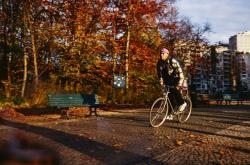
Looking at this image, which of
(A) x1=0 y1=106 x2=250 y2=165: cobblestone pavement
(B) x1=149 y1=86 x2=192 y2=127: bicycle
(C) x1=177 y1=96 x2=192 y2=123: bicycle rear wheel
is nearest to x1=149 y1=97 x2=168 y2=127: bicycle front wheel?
(B) x1=149 y1=86 x2=192 y2=127: bicycle

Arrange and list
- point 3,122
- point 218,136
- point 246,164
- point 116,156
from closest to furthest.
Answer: point 246,164 → point 116,156 → point 218,136 → point 3,122

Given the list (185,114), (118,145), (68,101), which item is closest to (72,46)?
(68,101)

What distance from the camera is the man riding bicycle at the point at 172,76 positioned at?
406 inches

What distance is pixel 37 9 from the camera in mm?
23328

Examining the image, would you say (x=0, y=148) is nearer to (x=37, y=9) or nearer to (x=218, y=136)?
(x=218, y=136)

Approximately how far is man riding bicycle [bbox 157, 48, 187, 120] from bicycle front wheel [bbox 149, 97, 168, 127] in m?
0.26

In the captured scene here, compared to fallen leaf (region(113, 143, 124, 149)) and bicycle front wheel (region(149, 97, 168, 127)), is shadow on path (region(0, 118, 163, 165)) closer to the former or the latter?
fallen leaf (region(113, 143, 124, 149))

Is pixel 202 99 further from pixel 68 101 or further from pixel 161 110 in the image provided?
pixel 161 110

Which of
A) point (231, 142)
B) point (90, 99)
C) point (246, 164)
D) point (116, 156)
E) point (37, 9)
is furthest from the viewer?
point (37, 9)

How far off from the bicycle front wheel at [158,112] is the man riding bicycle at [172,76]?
26cm

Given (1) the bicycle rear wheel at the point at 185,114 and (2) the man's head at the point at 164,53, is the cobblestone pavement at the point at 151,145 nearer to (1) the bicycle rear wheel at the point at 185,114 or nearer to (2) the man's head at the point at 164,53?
(1) the bicycle rear wheel at the point at 185,114

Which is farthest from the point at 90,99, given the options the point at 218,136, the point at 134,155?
the point at 134,155

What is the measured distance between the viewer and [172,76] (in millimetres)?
10438

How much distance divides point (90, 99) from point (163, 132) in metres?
5.53
